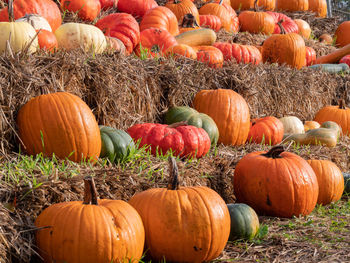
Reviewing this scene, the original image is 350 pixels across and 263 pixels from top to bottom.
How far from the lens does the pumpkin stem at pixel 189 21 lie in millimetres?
7238

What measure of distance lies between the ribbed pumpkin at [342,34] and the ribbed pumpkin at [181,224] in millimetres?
8551

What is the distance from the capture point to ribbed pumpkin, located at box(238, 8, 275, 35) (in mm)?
8930

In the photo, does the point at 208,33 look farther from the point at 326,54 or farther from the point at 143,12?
the point at 326,54

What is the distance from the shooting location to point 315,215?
13.2ft

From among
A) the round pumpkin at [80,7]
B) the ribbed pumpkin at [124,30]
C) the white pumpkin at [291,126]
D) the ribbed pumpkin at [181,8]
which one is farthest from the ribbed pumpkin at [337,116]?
the round pumpkin at [80,7]

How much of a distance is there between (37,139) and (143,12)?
14.6 feet

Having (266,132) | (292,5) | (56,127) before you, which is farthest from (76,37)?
(292,5)

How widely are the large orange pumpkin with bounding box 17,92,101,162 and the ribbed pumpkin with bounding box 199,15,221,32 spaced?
16.2 ft

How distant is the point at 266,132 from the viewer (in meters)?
5.24

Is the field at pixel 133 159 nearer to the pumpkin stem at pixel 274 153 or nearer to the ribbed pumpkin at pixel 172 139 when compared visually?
the ribbed pumpkin at pixel 172 139

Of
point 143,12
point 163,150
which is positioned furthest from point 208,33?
point 163,150

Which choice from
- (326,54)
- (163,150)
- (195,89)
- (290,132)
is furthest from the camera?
(326,54)

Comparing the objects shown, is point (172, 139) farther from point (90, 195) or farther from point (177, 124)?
point (90, 195)

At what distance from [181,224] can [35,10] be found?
10.9ft
